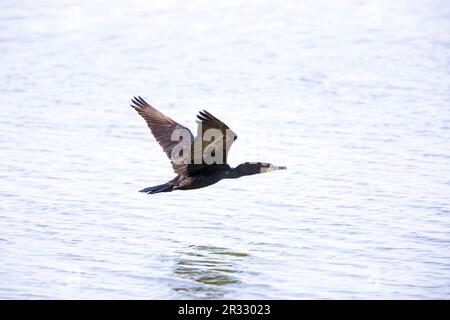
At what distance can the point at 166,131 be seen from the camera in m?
10.9

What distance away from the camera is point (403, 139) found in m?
14.2

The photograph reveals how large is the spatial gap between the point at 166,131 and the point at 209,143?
137 centimetres

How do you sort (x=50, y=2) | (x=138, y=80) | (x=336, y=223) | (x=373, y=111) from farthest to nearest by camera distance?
(x=50, y=2) → (x=138, y=80) → (x=373, y=111) → (x=336, y=223)

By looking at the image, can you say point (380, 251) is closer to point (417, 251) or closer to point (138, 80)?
point (417, 251)

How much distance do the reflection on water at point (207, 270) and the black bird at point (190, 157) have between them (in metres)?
0.82

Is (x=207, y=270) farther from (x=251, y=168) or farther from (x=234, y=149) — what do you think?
(x=234, y=149)

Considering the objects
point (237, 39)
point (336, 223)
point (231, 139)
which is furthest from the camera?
point (237, 39)

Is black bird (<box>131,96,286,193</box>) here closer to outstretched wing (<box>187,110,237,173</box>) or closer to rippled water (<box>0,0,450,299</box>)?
outstretched wing (<box>187,110,237,173</box>)

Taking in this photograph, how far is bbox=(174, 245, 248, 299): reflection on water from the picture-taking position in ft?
29.9

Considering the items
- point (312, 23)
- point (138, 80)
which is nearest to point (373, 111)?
point (138, 80)

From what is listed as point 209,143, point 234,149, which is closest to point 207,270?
point 209,143

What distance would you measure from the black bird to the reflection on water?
825mm

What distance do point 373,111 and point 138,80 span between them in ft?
15.4

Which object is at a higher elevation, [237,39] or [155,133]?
[237,39]
